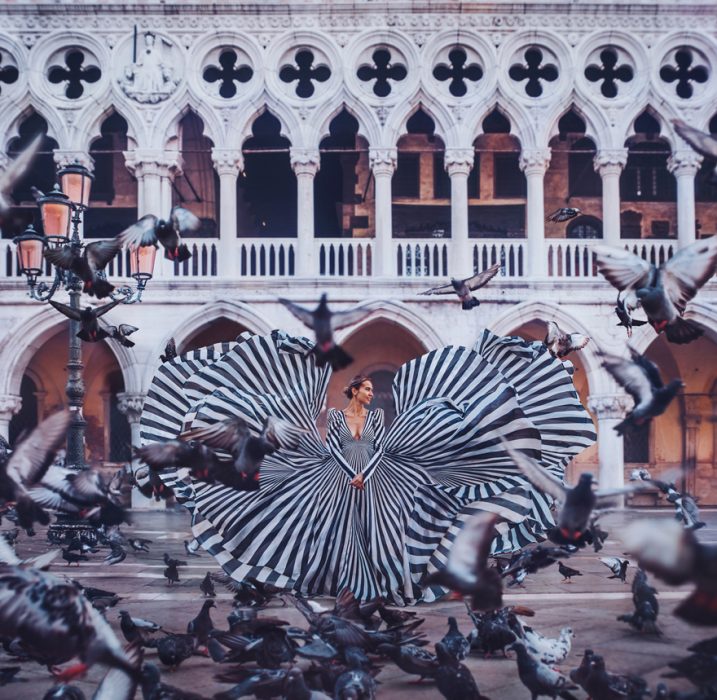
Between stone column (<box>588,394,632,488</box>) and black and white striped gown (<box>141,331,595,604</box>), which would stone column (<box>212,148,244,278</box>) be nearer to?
stone column (<box>588,394,632,488</box>)

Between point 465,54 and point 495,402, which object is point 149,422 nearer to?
point 495,402

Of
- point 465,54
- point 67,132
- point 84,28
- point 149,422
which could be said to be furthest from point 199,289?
point 149,422

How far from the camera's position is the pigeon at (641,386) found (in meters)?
3.70

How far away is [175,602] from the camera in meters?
6.00

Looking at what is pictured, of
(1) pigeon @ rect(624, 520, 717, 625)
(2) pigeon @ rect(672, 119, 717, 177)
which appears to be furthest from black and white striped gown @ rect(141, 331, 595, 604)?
(1) pigeon @ rect(624, 520, 717, 625)

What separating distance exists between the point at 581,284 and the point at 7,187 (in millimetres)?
12167

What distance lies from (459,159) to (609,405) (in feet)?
17.3

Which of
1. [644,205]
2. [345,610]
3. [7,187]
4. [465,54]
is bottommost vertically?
[345,610]

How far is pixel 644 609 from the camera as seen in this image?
484cm

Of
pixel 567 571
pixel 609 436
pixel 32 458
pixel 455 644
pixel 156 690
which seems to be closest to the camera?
pixel 156 690

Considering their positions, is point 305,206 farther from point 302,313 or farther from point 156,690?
point 156,690

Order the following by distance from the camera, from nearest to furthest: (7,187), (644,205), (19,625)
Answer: (19,625) < (7,187) < (644,205)

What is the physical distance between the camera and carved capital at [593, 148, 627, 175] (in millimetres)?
15734

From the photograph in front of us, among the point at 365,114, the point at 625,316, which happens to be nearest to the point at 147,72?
the point at 365,114
